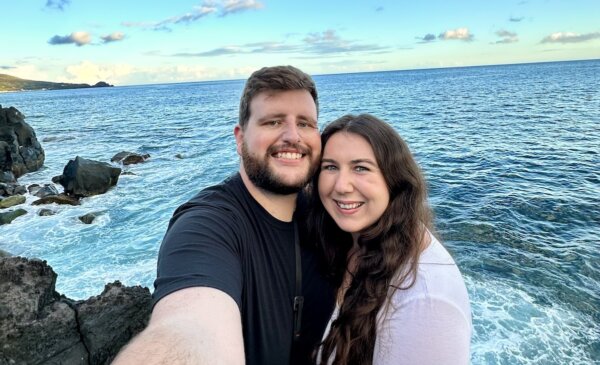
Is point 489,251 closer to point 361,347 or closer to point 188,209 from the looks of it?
point 361,347

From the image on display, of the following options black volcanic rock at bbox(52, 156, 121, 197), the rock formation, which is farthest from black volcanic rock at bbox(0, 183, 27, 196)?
the rock formation

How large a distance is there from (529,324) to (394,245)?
7.02m

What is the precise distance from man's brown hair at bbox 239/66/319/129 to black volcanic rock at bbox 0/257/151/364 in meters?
2.14

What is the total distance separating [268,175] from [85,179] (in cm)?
1817

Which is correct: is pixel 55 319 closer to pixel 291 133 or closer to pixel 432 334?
pixel 291 133

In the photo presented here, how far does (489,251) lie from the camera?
10.9m

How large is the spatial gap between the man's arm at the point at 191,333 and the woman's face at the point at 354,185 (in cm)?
127

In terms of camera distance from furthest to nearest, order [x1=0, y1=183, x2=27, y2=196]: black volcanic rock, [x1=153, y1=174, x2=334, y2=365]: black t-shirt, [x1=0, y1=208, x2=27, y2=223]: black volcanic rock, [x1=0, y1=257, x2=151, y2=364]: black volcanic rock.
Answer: [x1=0, y1=183, x2=27, y2=196]: black volcanic rock < [x1=0, y1=208, x2=27, y2=223]: black volcanic rock < [x1=0, y1=257, x2=151, y2=364]: black volcanic rock < [x1=153, y1=174, x2=334, y2=365]: black t-shirt

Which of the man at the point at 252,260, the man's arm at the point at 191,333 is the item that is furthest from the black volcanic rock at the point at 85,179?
the man's arm at the point at 191,333

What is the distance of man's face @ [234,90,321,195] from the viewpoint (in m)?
3.26

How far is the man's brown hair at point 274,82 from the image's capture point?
3.34 meters

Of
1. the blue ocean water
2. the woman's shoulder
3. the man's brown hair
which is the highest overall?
the man's brown hair

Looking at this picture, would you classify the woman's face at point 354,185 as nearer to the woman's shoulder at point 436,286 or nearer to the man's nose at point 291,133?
the man's nose at point 291,133

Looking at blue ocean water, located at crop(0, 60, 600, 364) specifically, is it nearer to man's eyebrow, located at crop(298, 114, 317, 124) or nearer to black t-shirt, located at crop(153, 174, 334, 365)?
black t-shirt, located at crop(153, 174, 334, 365)
